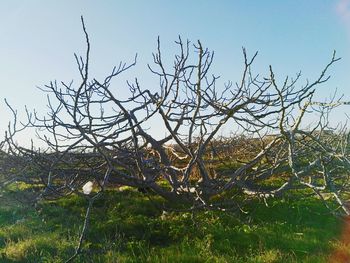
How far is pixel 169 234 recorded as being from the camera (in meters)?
5.37

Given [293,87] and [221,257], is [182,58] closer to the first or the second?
[293,87]

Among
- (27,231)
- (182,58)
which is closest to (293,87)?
Answer: (182,58)

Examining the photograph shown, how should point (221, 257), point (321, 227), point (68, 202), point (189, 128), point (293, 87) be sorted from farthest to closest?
point (68, 202), point (189, 128), point (321, 227), point (293, 87), point (221, 257)

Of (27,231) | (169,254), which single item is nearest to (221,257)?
(169,254)

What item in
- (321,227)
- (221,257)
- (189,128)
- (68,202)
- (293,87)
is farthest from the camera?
(68,202)

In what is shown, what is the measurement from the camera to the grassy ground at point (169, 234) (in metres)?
4.62

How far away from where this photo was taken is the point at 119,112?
18.3ft

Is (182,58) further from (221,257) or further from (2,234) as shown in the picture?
(2,234)

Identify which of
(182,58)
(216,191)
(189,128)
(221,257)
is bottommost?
(221,257)

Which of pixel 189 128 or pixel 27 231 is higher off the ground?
pixel 189 128

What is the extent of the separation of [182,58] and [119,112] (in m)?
1.18

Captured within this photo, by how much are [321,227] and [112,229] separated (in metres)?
3.05

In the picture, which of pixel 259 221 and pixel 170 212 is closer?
pixel 259 221

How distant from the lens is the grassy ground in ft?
15.2
